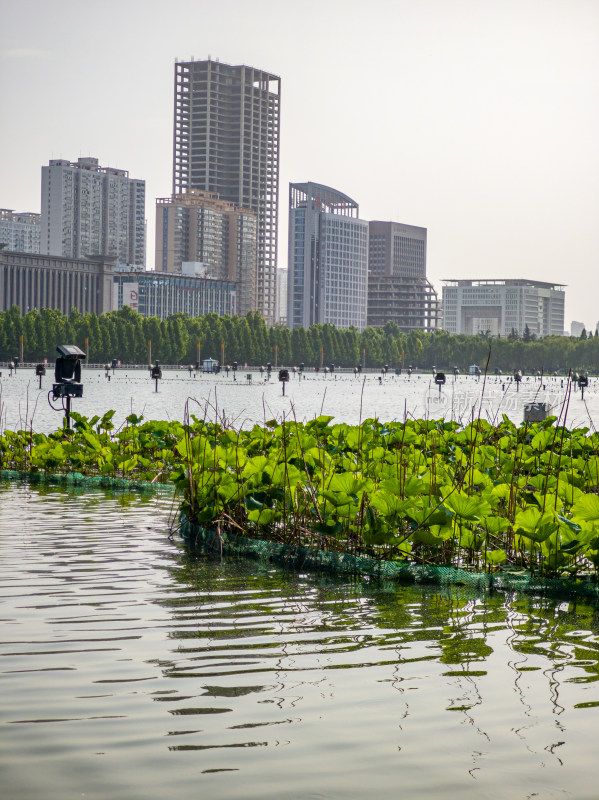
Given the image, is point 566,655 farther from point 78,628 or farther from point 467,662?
point 78,628

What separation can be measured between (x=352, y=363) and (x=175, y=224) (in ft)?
247

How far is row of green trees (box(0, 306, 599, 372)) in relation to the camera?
98500 millimetres

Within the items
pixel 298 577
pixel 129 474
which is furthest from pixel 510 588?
pixel 129 474

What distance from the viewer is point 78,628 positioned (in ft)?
13.4

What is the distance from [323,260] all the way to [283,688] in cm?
18710

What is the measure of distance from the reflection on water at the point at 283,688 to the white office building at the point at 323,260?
7146 inches

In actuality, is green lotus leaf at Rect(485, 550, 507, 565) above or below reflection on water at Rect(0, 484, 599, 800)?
above

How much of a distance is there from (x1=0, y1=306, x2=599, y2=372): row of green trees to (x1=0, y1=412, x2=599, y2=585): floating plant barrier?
8060cm

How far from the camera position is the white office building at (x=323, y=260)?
188 meters

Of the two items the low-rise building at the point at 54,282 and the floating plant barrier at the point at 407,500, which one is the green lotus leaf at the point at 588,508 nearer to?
the floating plant barrier at the point at 407,500

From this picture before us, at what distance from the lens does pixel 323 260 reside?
7421 inches

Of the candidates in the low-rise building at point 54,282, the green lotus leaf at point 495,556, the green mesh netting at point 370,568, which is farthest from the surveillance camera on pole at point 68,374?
the low-rise building at point 54,282

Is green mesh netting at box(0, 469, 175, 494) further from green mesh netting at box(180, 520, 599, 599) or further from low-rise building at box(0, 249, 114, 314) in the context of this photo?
low-rise building at box(0, 249, 114, 314)

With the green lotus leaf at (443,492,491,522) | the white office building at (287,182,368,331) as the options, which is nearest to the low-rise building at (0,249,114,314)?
the white office building at (287,182,368,331)
